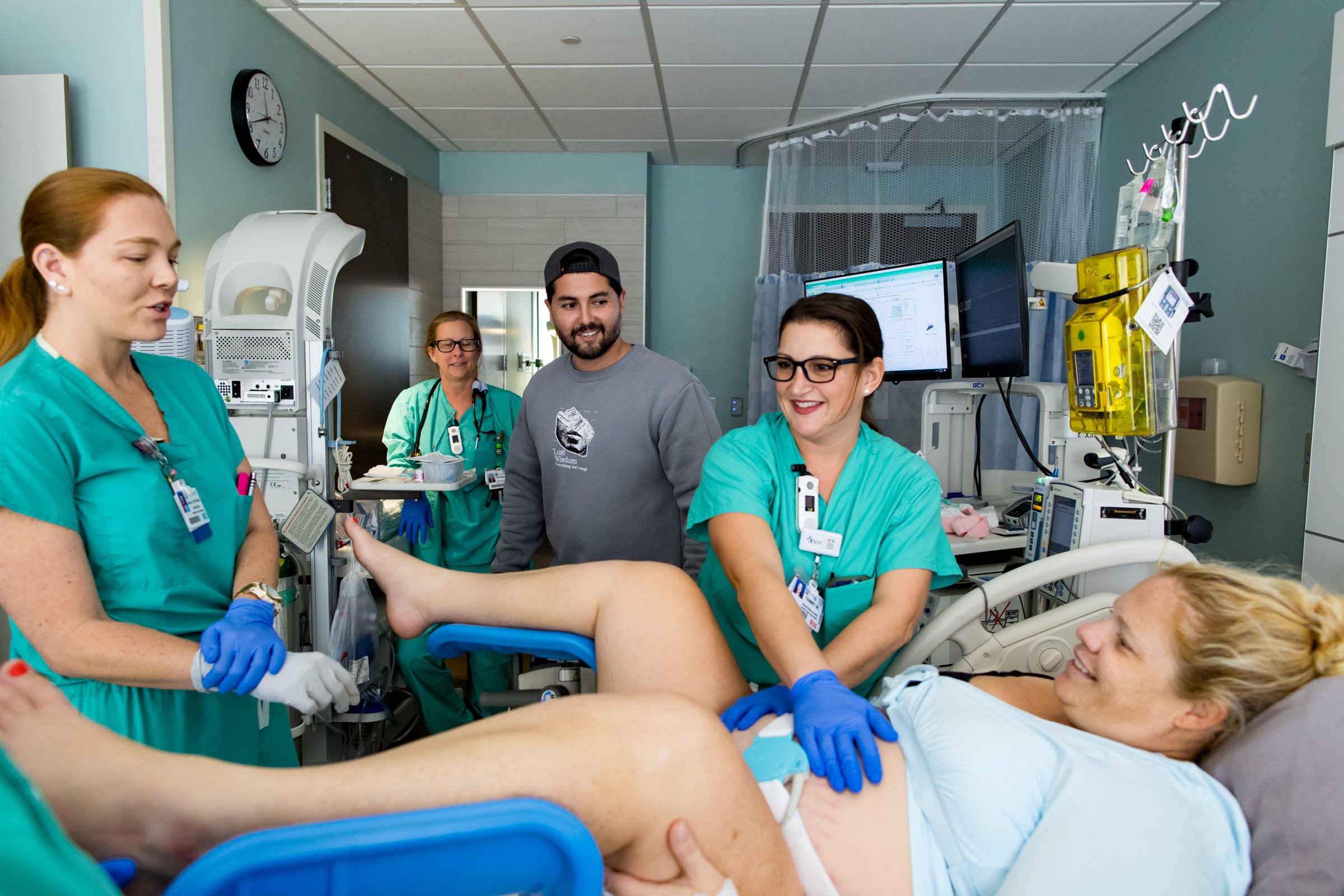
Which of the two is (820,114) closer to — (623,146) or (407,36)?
(623,146)

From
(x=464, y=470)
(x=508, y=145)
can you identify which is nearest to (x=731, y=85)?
(x=508, y=145)

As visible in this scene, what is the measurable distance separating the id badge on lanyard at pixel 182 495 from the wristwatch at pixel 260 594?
0.11m

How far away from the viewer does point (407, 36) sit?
3.28 m

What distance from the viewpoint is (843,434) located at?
59.9 inches

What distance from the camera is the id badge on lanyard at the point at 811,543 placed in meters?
1.41

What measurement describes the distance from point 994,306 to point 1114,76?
7.07 ft

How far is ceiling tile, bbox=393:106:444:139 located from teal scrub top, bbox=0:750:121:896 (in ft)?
14.2

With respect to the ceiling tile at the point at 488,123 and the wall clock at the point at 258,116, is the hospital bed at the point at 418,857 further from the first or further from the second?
the ceiling tile at the point at 488,123

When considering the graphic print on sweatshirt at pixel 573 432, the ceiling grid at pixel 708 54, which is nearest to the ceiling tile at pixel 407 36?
the ceiling grid at pixel 708 54

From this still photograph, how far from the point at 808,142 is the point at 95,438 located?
402 centimetres

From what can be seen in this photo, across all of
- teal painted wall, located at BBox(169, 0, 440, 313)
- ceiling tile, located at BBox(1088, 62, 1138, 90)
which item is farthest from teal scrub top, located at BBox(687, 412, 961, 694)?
ceiling tile, located at BBox(1088, 62, 1138, 90)

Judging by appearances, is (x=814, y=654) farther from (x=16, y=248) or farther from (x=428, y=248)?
(x=428, y=248)

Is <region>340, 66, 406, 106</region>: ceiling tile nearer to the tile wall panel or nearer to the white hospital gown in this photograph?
the tile wall panel

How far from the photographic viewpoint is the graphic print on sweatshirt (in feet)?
6.81
